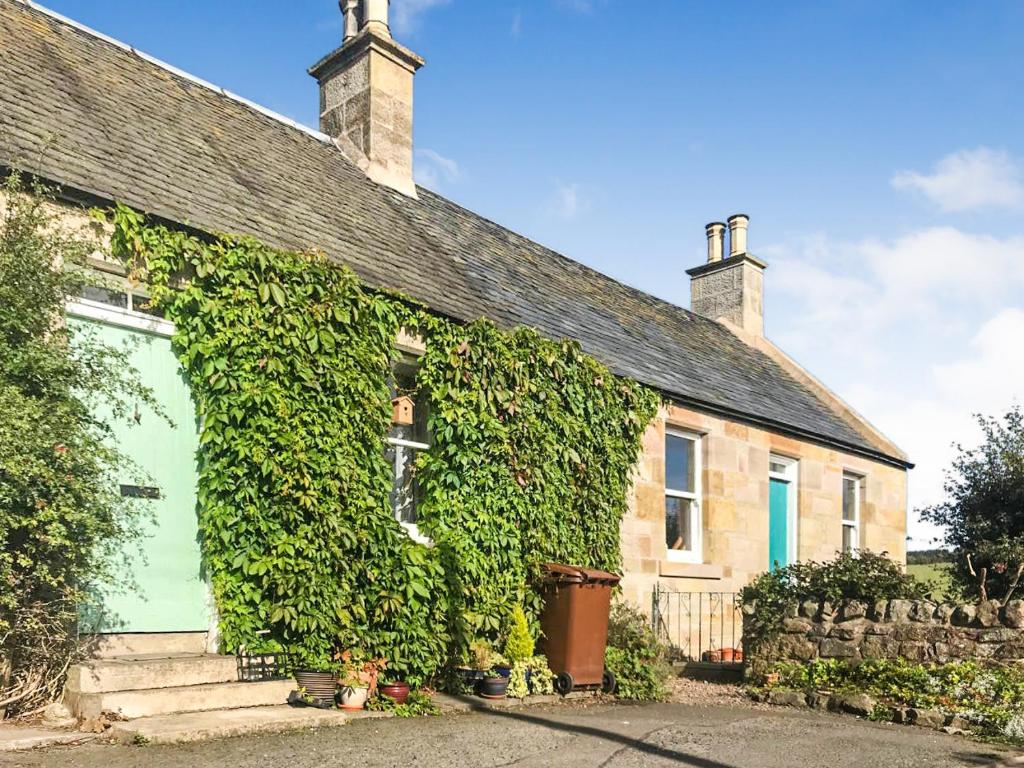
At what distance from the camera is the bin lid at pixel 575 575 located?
33.5 ft

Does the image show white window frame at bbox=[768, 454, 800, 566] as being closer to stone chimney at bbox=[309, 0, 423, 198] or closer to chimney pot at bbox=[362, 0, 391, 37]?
stone chimney at bbox=[309, 0, 423, 198]

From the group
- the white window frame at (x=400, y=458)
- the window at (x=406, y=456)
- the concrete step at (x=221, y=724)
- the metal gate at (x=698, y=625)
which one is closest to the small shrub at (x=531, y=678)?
the white window frame at (x=400, y=458)

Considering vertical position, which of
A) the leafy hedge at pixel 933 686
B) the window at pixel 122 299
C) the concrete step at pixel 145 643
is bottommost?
the leafy hedge at pixel 933 686

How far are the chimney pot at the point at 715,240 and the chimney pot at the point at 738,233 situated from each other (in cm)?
25

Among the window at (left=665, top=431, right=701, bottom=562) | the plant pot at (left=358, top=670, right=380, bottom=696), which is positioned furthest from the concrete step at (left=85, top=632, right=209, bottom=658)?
the window at (left=665, top=431, right=701, bottom=562)

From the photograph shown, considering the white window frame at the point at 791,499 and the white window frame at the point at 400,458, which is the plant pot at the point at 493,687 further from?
the white window frame at the point at 791,499

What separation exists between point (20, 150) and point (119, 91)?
3.34 meters

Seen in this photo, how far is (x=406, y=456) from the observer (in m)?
10.6

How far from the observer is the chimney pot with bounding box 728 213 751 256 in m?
21.3

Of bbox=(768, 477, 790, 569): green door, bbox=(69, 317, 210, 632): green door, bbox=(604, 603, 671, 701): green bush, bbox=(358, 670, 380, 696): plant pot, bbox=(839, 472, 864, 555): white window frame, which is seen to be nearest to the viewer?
bbox=(69, 317, 210, 632): green door

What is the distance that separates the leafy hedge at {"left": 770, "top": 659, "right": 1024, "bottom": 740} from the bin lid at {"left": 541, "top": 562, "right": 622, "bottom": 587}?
2.41 meters

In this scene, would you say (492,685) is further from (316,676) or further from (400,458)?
(400,458)

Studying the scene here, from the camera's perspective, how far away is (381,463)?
30.8 feet

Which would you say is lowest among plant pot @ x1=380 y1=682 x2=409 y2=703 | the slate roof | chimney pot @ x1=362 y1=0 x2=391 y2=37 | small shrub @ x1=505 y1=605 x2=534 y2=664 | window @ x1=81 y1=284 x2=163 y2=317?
plant pot @ x1=380 y1=682 x2=409 y2=703
